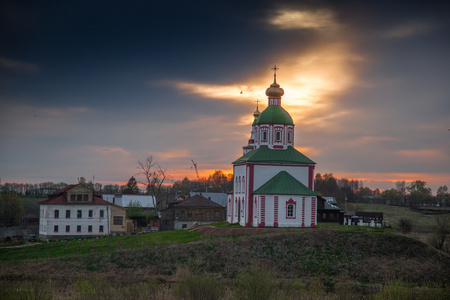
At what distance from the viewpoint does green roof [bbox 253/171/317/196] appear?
44281 millimetres

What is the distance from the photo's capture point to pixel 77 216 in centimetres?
5550

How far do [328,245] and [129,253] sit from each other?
1454 cm

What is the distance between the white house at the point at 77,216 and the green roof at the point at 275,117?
66.7 ft

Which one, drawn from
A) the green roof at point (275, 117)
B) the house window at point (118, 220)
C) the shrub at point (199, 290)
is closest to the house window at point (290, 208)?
the green roof at point (275, 117)

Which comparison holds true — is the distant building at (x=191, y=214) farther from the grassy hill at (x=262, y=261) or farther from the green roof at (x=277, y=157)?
the grassy hill at (x=262, y=261)

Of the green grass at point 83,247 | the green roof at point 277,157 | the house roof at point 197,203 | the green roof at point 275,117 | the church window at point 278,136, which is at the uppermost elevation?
the green roof at point 275,117

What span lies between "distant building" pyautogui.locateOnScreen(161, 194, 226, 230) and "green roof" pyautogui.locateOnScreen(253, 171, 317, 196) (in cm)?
2044

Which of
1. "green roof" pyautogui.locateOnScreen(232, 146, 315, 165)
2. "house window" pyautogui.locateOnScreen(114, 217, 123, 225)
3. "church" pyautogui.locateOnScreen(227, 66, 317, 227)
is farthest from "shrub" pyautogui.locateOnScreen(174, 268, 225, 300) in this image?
"house window" pyautogui.locateOnScreen(114, 217, 123, 225)

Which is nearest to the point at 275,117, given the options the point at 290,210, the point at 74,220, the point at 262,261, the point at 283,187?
the point at 283,187

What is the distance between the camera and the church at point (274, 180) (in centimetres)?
4422

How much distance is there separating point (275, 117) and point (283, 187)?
834 cm

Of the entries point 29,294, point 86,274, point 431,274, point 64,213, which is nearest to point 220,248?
point 86,274

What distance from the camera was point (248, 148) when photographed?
212 feet

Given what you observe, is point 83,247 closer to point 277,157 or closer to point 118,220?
point 118,220
